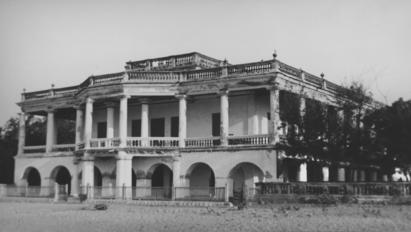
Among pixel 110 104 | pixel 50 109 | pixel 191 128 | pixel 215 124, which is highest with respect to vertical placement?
pixel 50 109

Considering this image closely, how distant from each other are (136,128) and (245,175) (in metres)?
8.32

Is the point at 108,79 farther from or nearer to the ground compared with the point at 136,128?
farther from the ground

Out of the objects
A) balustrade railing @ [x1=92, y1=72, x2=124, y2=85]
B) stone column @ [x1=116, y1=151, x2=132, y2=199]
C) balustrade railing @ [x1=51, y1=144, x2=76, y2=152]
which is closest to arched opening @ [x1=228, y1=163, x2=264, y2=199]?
stone column @ [x1=116, y1=151, x2=132, y2=199]

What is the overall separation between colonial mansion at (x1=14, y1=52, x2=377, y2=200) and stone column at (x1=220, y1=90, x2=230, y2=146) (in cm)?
5

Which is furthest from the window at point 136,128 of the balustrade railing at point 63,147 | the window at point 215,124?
the window at point 215,124

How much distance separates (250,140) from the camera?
27812 mm

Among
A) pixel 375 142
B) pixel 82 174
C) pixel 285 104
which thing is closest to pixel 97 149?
pixel 82 174

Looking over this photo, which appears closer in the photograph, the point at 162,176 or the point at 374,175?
the point at 162,176

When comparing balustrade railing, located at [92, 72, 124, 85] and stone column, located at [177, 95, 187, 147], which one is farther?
balustrade railing, located at [92, 72, 124, 85]

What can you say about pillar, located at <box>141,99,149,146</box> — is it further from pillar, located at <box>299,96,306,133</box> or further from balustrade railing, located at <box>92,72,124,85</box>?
pillar, located at <box>299,96,306,133</box>

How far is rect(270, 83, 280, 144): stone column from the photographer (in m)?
26.7

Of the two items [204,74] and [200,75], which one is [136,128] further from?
[204,74]

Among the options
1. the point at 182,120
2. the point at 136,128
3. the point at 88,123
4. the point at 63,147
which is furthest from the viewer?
the point at 63,147

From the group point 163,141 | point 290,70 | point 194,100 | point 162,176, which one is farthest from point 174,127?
point 290,70
